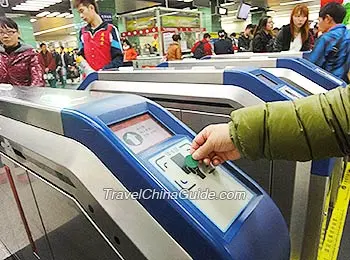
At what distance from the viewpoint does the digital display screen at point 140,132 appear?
609 millimetres

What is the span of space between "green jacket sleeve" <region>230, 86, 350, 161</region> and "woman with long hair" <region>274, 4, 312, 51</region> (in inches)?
79.5

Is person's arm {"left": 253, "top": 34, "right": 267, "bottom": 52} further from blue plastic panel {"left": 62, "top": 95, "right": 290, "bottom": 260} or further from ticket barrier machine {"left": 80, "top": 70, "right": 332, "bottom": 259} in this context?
blue plastic panel {"left": 62, "top": 95, "right": 290, "bottom": 260}

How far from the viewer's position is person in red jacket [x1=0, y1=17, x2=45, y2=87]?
6.15ft

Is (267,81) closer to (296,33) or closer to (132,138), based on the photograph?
(132,138)

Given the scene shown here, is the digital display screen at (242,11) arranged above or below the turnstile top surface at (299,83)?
above

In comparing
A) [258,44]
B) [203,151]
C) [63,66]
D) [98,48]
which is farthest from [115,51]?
[63,66]

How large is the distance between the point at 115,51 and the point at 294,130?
170 centimetres

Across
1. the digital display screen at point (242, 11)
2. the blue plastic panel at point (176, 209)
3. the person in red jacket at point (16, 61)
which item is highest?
the digital display screen at point (242, 11)

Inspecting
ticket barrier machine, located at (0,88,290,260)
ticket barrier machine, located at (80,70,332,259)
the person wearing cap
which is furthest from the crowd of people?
the person wearing cap

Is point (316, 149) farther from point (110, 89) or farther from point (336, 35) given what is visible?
point (336, 35)

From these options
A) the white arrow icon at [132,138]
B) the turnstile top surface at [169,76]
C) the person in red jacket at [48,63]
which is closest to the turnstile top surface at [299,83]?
the turnstile top surface at [169,76]

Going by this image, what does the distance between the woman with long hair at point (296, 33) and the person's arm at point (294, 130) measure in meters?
2.02

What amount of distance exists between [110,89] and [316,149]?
3.64 ft

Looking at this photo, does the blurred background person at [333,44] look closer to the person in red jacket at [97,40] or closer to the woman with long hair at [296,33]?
the woman with long hair at [296,33]
